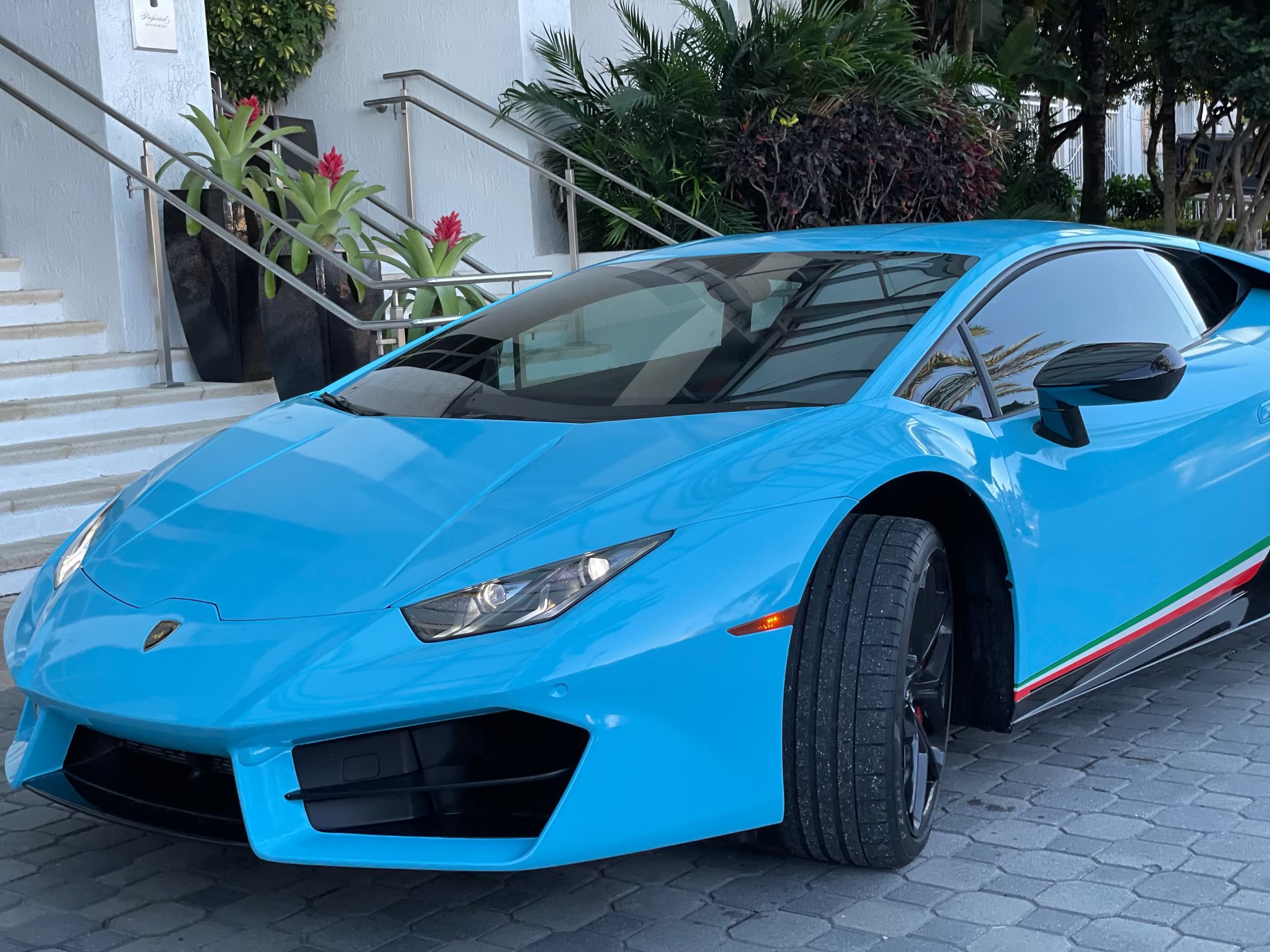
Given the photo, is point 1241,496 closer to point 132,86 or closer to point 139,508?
point 139,508

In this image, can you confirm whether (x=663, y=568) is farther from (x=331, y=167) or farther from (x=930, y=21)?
(x=930, y=21)

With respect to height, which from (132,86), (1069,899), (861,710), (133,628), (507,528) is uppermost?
(132,86)

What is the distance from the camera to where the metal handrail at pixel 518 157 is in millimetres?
8539

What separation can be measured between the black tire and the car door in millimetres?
379

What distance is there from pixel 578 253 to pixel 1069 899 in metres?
7.23

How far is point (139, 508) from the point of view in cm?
304

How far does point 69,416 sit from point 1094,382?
4730 millimetres

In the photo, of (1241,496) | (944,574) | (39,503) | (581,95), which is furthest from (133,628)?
(581,95)

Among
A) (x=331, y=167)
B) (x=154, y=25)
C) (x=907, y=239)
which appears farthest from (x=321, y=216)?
(x=907, y=239)

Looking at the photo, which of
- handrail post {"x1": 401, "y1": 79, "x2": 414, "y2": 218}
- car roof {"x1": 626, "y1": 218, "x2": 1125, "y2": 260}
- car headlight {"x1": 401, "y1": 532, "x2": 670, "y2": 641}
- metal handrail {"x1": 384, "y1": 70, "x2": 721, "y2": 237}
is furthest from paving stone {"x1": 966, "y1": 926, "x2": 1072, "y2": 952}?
handrail post {"x1": 401, "y1": 79, "x2": 414, "y2": 218}

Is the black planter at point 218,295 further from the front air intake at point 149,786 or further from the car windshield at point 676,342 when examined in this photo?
the front air intake at point 149,786

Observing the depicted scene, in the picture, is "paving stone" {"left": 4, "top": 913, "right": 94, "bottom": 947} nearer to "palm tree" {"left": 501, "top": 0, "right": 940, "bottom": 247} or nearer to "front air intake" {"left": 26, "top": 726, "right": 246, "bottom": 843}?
"front air intake" {"left": 26, "top": 726, "right": 246, "bottom": 843}

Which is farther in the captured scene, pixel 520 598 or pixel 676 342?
pixel 676 342

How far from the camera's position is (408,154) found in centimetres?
978
